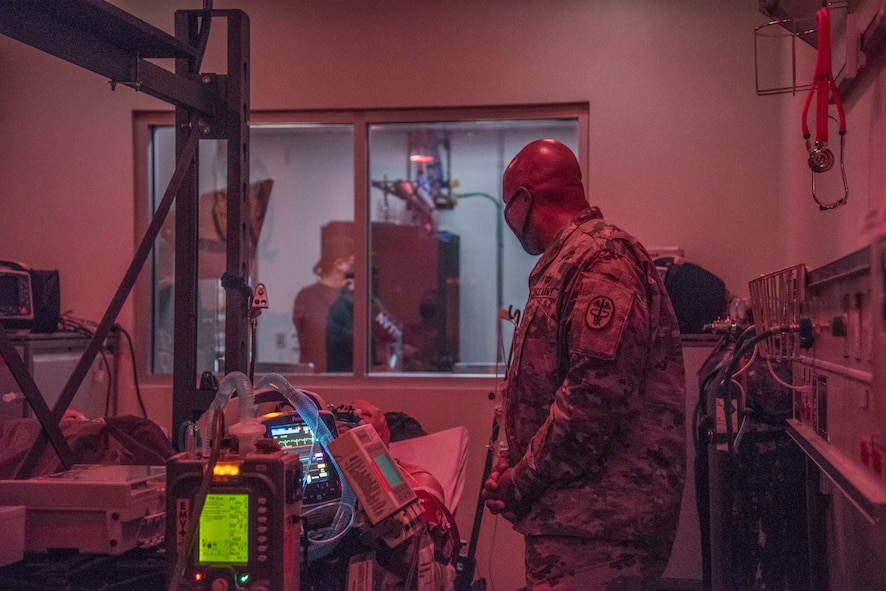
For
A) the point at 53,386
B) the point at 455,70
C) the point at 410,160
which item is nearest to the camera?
the point at 53,386

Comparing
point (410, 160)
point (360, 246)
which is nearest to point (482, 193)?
point (410, 160)

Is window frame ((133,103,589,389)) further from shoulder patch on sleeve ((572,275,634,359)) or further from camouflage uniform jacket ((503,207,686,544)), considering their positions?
shoulder patch on sleeve ((572,275,634,359))

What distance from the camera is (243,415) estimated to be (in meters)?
1.77

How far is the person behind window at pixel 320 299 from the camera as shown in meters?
5.05

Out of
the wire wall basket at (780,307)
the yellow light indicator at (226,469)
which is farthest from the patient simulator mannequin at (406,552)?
the wire wall basket at (780,307)

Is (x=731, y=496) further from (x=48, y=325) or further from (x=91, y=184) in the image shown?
(x=91, y=184)

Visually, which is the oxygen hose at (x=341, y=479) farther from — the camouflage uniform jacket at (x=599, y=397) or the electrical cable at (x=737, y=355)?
the electrical cable at (x=737, y=355)

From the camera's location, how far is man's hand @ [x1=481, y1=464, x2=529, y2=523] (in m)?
2.02

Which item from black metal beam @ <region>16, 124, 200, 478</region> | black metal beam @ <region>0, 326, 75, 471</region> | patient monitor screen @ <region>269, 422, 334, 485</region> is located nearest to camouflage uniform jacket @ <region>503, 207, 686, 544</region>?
patient monitor screen @ <region>269, 422, 334, 485</region>

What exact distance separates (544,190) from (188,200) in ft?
3.52

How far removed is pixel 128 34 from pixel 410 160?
3.71 m

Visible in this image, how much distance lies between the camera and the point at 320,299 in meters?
5.23

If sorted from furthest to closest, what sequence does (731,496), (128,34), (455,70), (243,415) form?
1. (455,70)
2. (731,496)
3. (128,34)
4. (243,415)

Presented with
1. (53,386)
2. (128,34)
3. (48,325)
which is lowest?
(53,386)
